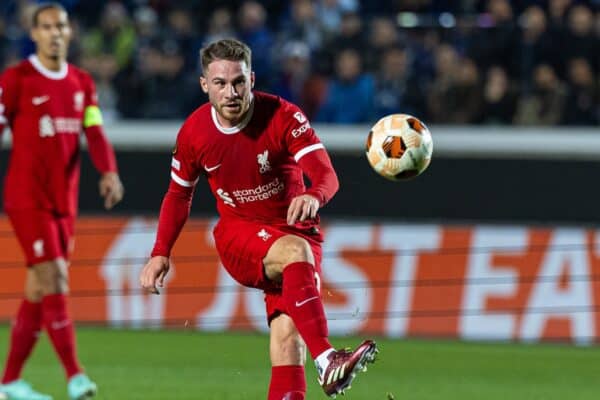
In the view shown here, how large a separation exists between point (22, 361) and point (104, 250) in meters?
4.37

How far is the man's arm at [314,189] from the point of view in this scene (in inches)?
216

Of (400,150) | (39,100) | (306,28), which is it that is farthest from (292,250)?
(306,28)

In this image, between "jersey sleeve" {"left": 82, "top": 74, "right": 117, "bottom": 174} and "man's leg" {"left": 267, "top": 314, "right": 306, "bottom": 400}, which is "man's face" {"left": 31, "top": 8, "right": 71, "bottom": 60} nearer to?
"jersey sleeve" {"left": 82, "top": 74, "right": 117, "bottom": 174}

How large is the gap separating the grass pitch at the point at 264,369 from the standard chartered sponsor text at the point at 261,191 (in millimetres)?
2401

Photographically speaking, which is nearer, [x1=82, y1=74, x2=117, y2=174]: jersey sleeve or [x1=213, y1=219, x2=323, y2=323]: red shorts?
[x1=213, y1=219, x2=323, y2=323]: red shorts

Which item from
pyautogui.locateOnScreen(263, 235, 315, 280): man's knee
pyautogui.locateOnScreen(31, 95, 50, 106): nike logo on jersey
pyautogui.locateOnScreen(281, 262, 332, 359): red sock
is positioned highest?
pyautogui.locateOnScreen(31, 95, 50, 106): nike logo on jersey

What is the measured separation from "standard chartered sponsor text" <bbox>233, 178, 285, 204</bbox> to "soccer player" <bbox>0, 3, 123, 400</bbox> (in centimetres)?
217

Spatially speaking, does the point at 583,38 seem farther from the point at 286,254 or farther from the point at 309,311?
the point at 309,311

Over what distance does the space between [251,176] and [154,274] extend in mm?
627

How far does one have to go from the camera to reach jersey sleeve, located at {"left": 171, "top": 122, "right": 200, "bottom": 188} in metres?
6.28

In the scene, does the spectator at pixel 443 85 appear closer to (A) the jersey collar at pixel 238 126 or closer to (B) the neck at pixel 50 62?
(B) the neck at pixel 50 62

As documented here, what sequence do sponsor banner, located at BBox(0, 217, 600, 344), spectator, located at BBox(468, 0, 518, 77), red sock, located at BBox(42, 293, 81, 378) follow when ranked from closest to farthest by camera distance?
red sock, located at BBox(42, 293, 81, 378) → sponsor banner, located at BBox(0, 217, 600, 344) → spectator, located at BBox(468, 0, 518, 77)

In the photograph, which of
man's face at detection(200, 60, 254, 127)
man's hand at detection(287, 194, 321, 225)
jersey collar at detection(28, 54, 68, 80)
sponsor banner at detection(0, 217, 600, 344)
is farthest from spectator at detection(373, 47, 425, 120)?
man's hand at detection(287, 194, 321, 225)

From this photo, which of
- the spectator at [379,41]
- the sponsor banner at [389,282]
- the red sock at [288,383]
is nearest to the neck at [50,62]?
the red sock at [288,383]
